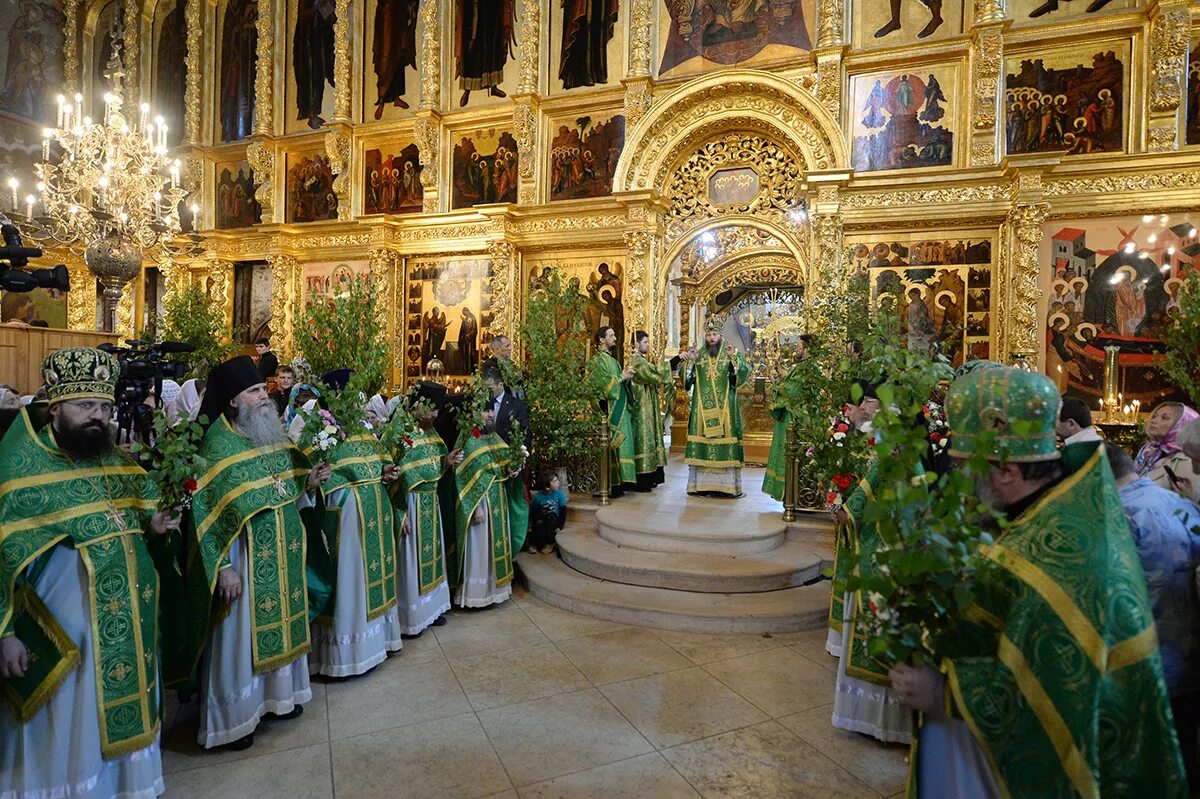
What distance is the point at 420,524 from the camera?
548 cm

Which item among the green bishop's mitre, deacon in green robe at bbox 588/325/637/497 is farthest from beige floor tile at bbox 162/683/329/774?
deacon in green robe at bbox 588/325/637/497

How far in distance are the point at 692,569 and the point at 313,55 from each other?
49.2ft

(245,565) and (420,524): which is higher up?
(245,565)

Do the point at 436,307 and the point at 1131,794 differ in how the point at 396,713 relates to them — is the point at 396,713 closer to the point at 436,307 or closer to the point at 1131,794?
the point at 1131,794

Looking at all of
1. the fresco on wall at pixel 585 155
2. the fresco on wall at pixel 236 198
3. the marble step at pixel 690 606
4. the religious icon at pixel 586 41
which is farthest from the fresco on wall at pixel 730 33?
the fresco on wall at pixel 236 198

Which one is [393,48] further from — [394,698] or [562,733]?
[562,733]

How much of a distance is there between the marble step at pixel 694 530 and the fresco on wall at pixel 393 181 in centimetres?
950

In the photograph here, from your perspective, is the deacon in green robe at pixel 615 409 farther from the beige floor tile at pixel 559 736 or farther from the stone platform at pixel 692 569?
the beige floor tile at pixel 559 736

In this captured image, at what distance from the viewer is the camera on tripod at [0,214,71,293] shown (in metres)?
3.72

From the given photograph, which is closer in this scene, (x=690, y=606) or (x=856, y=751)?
(x=856, y=751)

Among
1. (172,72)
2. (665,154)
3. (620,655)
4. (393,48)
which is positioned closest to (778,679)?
(620,655)

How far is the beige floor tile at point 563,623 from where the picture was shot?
5531 millimetres

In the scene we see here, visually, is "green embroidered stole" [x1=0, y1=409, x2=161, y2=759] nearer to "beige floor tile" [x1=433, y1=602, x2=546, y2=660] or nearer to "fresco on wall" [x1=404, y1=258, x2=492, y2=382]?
"beige floor tile" [x1=433, y1=602, x2=546, y2=660]

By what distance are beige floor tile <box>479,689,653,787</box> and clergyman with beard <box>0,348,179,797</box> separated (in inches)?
67.8
